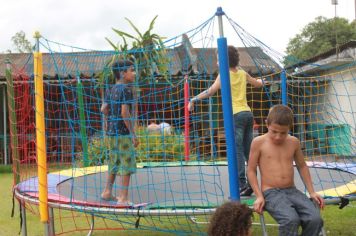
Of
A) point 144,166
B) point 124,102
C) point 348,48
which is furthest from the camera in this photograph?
point 348,48

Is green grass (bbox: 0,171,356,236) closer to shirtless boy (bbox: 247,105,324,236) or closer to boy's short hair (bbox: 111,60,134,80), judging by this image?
boy's short hair (bbox: 111,60,134,80)

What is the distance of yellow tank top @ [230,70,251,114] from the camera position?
11.0ft

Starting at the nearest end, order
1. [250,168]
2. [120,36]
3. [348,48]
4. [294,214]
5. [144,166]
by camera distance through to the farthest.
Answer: [294,214], [250,168], [120,36], [144,166], [348,48]

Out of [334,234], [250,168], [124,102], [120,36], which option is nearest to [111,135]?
[124,102]

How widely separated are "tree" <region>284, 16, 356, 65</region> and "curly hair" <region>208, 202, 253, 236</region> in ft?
83.7

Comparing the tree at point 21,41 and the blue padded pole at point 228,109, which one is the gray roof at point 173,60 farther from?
the tree at point 21,41

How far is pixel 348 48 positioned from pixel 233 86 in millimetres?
5922

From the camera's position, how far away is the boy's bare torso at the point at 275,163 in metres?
2.63

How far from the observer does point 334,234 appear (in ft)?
13.1

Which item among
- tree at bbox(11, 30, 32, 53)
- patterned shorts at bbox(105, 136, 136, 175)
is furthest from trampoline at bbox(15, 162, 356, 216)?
tree at bbox(11, 30, 32, 53)

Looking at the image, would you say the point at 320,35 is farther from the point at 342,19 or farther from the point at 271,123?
the point at 271,123

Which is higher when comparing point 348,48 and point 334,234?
point 348,48

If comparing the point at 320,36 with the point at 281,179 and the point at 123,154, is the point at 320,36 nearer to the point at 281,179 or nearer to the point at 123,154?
the point at 123,154

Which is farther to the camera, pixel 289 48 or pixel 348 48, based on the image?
pixel 289 48
